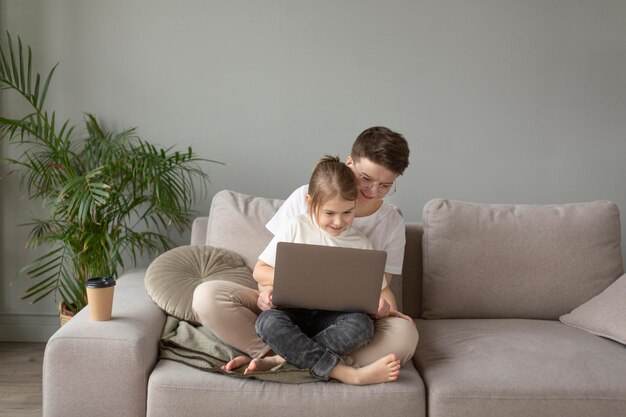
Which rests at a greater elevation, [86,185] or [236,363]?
[86,185]

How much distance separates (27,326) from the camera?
3.11 meters

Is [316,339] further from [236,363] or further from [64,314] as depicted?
[64,314]

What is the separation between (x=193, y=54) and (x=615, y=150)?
197cm

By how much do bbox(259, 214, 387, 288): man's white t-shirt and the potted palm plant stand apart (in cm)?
57

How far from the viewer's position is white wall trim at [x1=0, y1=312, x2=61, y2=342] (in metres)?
3.11

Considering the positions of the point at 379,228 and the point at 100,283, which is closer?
the point at 100,283

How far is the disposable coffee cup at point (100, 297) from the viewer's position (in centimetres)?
195

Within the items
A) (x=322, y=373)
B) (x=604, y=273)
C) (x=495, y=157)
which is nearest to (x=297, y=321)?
(x=322, y=373)

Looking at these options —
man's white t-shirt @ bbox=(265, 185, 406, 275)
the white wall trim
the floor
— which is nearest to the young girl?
man's white t-shirt @ bbox=(265, 185, 406, 275)

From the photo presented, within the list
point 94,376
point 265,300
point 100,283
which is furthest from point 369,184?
point 94,376

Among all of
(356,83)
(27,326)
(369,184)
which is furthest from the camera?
(27,326)

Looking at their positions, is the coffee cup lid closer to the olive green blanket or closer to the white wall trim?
the olive green blanket

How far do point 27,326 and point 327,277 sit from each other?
1.86 meters

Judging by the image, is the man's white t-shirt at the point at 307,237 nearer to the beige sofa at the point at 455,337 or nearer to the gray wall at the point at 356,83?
the beige sofa at the point at 455,337
